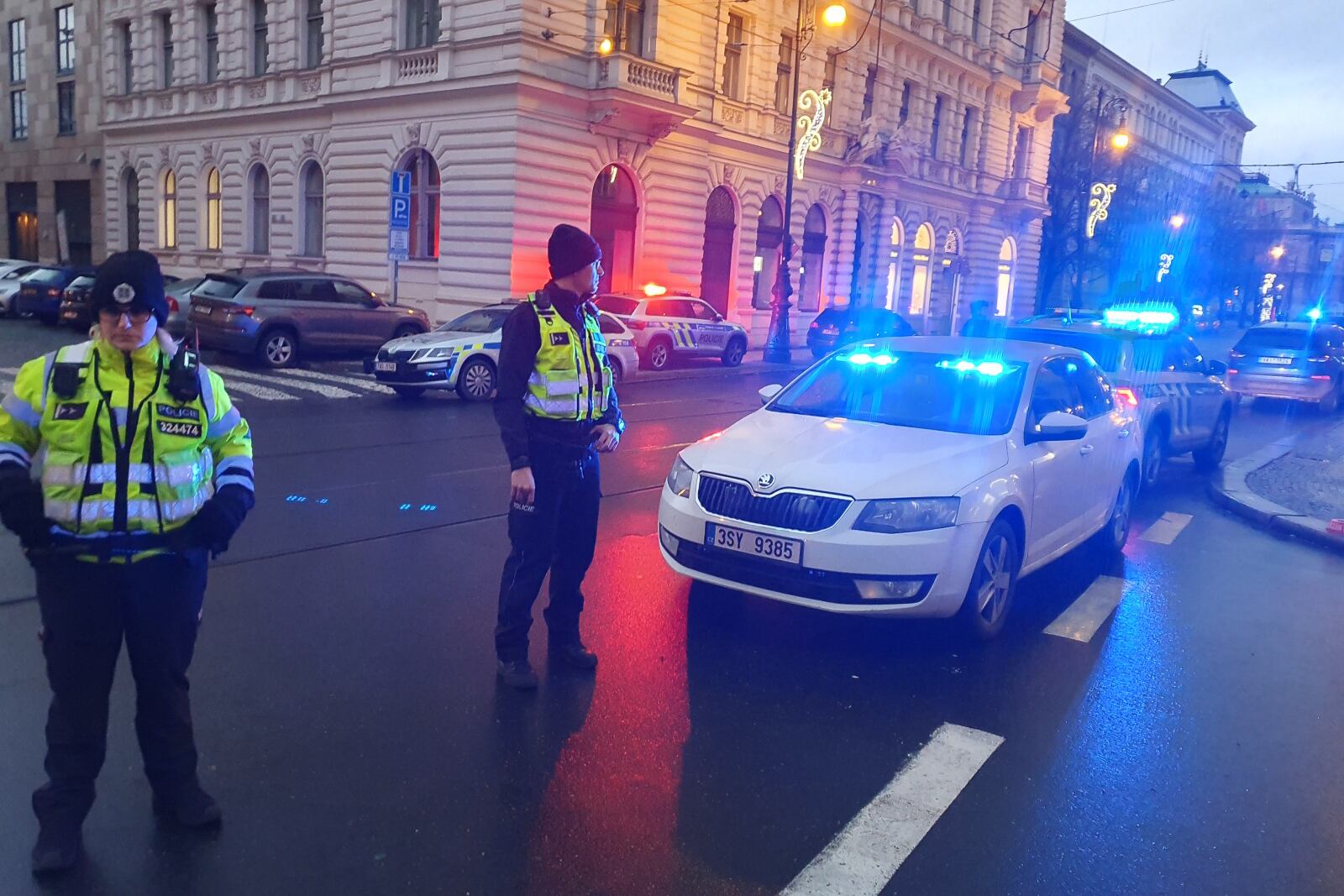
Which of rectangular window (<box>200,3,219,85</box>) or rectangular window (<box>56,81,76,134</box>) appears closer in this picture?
rectangular window (<box>200,3,219,85</box>)

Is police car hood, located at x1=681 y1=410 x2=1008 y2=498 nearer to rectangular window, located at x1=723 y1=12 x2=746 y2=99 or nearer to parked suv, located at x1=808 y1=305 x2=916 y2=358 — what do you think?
parked suv, located at x1=808 y1=305 x2=916 y2=358

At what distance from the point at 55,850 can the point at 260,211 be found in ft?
103

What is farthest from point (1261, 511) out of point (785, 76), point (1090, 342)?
point (785, 76)

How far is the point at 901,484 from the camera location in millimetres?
5262

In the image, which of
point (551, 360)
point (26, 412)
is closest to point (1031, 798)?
point (551, 360)

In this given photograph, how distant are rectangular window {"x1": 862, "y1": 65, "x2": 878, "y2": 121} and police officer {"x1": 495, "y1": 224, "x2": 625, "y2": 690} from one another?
1284 inches

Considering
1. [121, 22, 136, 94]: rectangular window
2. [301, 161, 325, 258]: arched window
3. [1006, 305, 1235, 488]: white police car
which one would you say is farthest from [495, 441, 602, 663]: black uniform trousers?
[121, 22, 136, 94]: rectangular window

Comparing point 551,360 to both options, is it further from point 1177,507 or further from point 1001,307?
point 1001,307

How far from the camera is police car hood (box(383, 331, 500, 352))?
1508cm

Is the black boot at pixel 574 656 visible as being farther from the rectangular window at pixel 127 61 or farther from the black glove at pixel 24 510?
the rectangular window at pixel 127 61

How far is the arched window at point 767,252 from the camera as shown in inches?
1260

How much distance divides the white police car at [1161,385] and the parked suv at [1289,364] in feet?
28.2

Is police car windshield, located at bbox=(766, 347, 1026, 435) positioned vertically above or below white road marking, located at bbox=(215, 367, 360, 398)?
above

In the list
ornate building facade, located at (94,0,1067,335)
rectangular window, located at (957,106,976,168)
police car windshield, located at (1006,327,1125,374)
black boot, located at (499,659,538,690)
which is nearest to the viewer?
black boot, located at (499,659,538,690)
